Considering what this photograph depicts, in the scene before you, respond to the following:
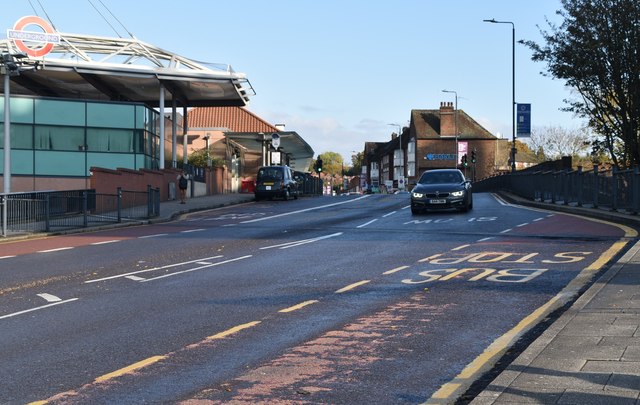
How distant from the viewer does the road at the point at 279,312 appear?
278 inches

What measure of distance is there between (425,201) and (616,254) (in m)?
14.1

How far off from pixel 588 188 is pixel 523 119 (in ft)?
72.5

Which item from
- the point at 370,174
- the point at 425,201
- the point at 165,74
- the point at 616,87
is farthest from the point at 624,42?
the point at 370,174

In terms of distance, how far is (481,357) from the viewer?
25.3 ft

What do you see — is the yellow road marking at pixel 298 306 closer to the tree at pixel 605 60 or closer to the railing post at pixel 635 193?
the railing post at pixel 635 193

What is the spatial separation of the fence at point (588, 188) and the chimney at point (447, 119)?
7109 centimetres

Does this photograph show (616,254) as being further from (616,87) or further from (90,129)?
(90,129)

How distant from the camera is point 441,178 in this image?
30.8 metres

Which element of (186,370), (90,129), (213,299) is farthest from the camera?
(90,129)

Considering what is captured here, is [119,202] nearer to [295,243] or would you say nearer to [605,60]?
[295,243]

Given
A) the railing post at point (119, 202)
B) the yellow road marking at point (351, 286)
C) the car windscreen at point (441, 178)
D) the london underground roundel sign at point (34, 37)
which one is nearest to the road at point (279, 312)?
the yellow road marking at point (351, 286)

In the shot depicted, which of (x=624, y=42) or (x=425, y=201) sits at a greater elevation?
(x=624, y=42)

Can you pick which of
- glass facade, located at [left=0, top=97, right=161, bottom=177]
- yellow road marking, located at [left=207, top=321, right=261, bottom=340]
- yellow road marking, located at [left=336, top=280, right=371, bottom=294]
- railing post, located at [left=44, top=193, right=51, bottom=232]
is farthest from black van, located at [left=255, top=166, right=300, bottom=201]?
yellow road marking, located at [left=207, top=321, right=261, bottom=340]

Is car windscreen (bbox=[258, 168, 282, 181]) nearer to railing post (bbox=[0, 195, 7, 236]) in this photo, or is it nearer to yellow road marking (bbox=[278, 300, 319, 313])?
railing post (bbox=[0, 195, 7, 236])
